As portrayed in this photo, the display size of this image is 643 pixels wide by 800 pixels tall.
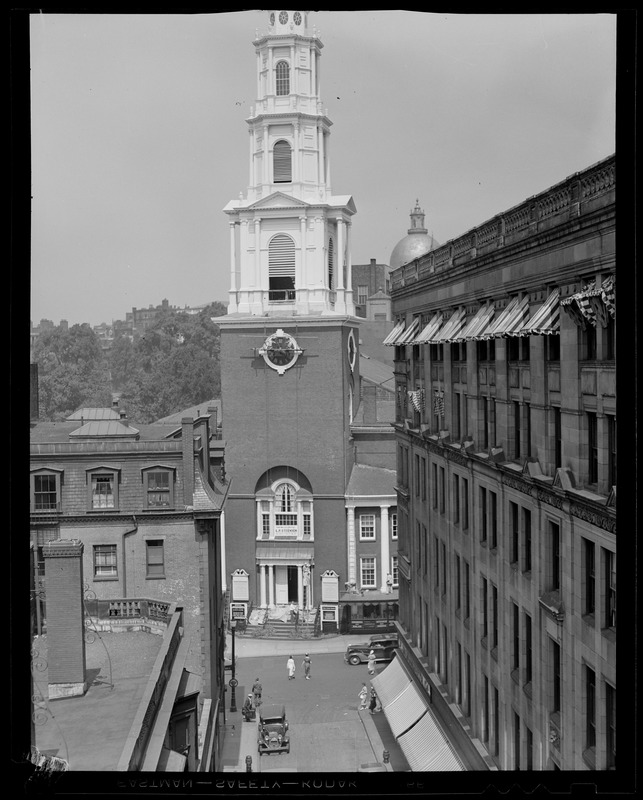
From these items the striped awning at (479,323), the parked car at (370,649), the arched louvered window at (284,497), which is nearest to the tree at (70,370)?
the striped awning at (479,323)

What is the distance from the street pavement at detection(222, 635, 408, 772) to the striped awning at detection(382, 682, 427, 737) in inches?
24.8

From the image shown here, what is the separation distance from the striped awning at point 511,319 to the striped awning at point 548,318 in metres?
1.09

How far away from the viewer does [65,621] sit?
51.1 feet

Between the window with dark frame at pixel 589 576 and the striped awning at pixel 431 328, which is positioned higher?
the striped awning at pixel 431 328

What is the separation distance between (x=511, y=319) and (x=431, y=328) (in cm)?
790

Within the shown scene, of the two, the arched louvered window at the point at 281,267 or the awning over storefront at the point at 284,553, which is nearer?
the arched louvered window at the point at 281,267

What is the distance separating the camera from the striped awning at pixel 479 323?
61.0 ft

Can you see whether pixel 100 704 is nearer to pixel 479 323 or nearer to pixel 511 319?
pixel 511 319

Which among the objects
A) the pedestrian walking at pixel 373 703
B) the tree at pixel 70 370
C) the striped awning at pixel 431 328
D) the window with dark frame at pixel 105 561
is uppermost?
the striped awning at pixel 431 328

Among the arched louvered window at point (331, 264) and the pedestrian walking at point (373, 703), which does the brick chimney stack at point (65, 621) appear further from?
the arched louvered window at point (331, 264)

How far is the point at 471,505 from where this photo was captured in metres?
21.1

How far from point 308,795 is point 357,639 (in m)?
37.4

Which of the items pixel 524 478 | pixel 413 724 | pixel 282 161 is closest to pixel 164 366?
pixel 524 478
